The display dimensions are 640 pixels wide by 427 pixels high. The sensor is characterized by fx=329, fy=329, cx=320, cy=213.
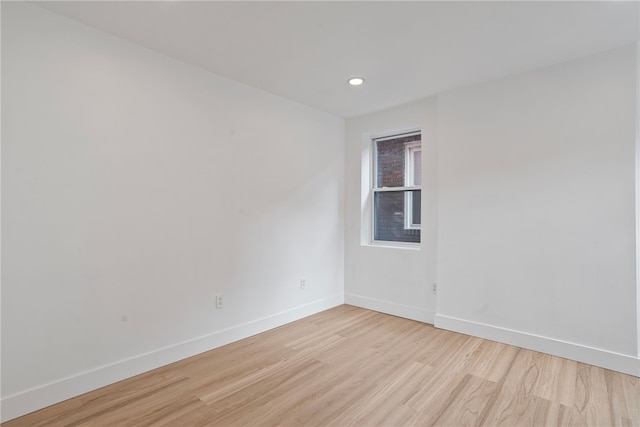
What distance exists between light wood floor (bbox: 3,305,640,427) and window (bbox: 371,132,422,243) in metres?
1.39

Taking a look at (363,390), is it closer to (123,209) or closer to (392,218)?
(123,209)

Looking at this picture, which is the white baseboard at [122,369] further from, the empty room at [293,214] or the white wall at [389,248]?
the white wall at [389,248]

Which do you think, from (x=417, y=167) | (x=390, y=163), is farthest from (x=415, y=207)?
(x=390, y=163)

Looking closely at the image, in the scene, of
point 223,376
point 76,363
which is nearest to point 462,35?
point 223,376

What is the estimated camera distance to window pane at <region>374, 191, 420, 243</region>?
3852 mm

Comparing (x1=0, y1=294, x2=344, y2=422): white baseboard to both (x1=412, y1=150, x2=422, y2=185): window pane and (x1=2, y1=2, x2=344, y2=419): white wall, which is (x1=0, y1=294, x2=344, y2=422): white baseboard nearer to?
(x1=2, y1=2, x2=344, y2=419): white wall

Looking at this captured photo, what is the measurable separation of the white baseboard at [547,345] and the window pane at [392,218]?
38.3 inches

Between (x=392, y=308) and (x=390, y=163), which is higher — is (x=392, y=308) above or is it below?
below

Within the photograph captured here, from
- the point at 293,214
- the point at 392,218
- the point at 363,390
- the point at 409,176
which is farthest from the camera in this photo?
the point at 392,218

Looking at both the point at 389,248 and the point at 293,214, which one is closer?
the point at 293,214

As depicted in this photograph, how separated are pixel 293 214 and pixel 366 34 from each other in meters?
1.91

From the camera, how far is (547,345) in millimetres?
2701

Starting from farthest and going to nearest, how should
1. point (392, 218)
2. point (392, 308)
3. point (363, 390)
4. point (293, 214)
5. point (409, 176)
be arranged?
point (392, 218), point (409, 176), point (392, 308), point (293, 214), point (363, 390)

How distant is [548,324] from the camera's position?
8.91 feet
